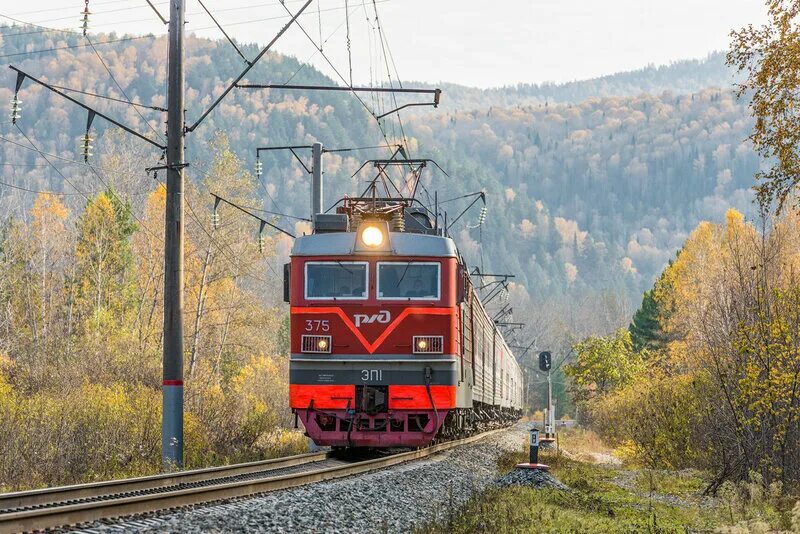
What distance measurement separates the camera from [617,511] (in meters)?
11.8

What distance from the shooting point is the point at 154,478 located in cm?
1143

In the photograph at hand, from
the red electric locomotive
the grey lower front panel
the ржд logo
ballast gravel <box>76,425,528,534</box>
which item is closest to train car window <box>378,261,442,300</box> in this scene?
the red electric locomotive

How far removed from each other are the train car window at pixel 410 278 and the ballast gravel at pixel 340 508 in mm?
2772

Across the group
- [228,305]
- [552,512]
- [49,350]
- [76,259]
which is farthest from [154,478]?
[76,259]

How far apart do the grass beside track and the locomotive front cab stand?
8.62 feet

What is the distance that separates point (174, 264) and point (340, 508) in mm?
7182

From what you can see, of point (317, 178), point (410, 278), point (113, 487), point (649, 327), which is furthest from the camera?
point (649, 327)

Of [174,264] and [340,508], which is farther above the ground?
[174,264]

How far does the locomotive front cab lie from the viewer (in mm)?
15516

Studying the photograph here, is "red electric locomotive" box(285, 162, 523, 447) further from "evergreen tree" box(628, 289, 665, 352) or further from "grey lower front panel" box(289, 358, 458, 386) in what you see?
"evergreen tree" box(628, 289, 665, 352)

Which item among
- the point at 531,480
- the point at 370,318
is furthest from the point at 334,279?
the point at 531,480

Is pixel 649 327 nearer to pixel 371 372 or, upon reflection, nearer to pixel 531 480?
pixel 371 372

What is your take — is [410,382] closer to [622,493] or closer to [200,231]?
[622,493]

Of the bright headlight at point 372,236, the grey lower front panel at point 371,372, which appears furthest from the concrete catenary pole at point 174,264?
the bright headlight at point 372,236
